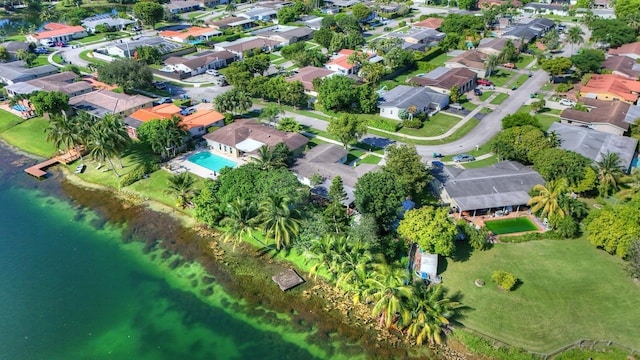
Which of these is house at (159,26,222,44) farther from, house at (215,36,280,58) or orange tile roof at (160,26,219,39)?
house at (215,36,280,58)

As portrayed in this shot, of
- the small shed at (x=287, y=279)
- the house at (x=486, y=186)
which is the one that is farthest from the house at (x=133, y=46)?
the small shed at (x=287, y=279)

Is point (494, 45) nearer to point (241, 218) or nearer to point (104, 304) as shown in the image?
point (241, 218)

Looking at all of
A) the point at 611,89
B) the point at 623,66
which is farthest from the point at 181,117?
the point at 623,66

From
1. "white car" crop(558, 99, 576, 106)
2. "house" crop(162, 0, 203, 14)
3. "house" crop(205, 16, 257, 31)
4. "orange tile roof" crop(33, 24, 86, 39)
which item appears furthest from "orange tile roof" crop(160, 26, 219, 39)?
"white car" crop(558, 99, 576, 106)

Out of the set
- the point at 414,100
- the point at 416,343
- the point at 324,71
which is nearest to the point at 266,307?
the point at 416,343

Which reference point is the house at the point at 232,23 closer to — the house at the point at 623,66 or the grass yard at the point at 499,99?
the grass yard at the point at 499,99

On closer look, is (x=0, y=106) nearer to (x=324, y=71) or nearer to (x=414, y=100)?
(x=324, y=71)

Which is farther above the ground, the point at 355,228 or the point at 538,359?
the point at 355,228
